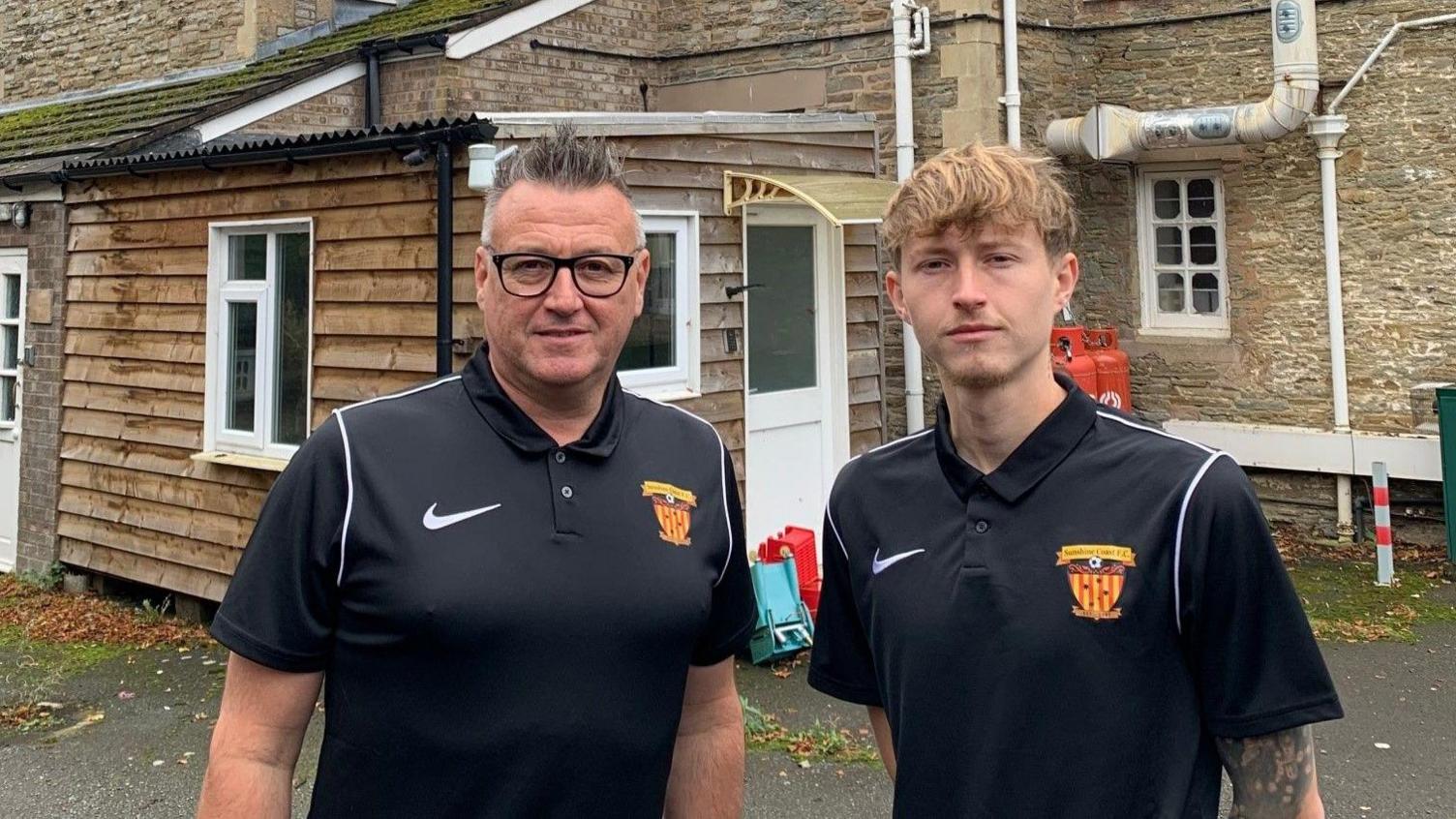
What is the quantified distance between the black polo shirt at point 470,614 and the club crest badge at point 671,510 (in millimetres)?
24

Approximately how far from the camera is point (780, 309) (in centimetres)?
793

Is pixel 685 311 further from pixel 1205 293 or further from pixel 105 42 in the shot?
pixel 105 42

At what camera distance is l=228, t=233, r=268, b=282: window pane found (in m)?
7.49

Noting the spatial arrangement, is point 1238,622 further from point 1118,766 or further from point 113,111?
point 113,111

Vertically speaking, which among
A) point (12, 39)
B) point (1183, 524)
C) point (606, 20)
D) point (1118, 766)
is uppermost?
point (12, 39)

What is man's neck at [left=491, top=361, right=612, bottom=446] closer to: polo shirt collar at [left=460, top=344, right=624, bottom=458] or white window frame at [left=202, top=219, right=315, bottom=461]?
polo shirt collar at [left=460, top=344, right=624, bottom=458]

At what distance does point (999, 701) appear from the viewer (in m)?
1.90

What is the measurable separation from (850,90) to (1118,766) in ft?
30.9

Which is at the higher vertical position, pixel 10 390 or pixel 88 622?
pixel 10 390

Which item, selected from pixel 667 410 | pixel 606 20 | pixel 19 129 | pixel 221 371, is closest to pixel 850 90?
pixel 606 20

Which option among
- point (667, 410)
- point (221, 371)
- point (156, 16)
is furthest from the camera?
point (156, 16)

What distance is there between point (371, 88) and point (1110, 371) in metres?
6.47

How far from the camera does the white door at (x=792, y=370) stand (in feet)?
25.3

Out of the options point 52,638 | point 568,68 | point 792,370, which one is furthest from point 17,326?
point 792,370
